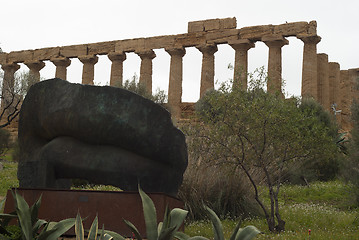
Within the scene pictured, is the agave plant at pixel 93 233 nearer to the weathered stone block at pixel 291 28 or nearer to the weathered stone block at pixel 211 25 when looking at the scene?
the weathered stone block at pixel 291 28

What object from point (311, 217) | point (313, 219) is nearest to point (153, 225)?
point (313, 219)

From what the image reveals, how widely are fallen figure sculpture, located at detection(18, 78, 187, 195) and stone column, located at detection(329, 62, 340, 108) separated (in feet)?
103

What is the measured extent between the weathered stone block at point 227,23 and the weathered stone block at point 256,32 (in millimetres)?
792

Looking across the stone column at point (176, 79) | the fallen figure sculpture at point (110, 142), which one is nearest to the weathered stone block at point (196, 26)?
the stone column at point (176, 79)

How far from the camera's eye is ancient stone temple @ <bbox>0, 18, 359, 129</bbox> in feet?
98.4

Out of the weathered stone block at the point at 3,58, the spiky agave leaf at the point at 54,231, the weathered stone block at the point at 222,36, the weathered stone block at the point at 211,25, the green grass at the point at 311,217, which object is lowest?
the green grass at the point at 311,217

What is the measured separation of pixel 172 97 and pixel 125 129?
28409mm

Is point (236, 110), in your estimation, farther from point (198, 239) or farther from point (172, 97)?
point (172, 97)

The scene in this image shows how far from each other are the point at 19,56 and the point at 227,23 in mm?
19833

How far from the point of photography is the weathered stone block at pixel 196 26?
33.6 meters

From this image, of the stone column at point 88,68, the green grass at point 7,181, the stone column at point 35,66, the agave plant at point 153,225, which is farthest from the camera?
the stone column at point 35,66

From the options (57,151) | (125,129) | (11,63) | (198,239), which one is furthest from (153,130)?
(11,63)

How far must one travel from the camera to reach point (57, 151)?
18.2ft

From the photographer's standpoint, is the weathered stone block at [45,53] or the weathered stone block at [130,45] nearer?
the weathered stone block at [130,45]
